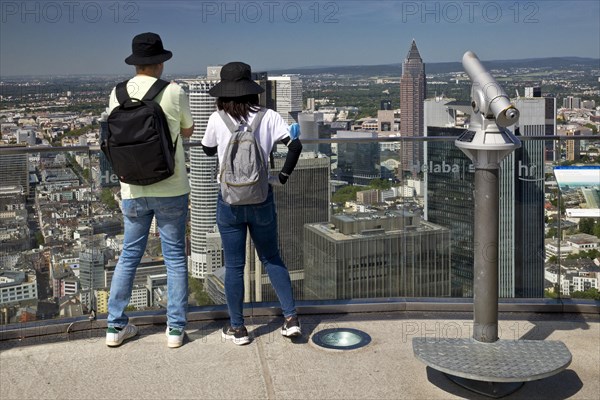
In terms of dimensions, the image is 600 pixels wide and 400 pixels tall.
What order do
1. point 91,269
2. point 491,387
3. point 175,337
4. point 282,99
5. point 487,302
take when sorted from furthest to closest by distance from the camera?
point 282,99, point 91,269, point 175,337, point 487,302, point 491,387

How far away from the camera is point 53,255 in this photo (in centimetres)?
432

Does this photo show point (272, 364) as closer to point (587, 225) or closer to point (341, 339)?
point (341, 339)

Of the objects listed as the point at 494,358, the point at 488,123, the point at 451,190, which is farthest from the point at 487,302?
the point at 451,190

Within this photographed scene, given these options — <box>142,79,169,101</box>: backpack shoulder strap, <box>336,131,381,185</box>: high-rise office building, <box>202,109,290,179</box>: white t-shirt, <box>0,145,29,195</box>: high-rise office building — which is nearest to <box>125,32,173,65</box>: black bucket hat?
<box>142,79,169,101</box>: backpack shoulder strap

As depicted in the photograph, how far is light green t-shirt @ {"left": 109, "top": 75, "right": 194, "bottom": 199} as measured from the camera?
3.77 metres

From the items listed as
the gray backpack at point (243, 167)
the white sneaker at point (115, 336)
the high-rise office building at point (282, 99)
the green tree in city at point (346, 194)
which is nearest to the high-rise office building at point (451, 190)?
the green tree in city at point (346, 194)

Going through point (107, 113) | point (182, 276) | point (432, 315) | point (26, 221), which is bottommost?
point (432, 315)

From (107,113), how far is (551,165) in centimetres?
291

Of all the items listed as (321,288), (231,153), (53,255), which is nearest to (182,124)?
(231,153)

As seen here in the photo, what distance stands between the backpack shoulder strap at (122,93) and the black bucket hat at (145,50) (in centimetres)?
13

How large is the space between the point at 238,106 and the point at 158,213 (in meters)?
0.76

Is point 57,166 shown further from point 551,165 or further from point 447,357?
point 551,165

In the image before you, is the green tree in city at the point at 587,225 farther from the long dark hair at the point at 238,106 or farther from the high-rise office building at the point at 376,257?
the long dark hair at the point at 238,106

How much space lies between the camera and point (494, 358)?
3.47 m
